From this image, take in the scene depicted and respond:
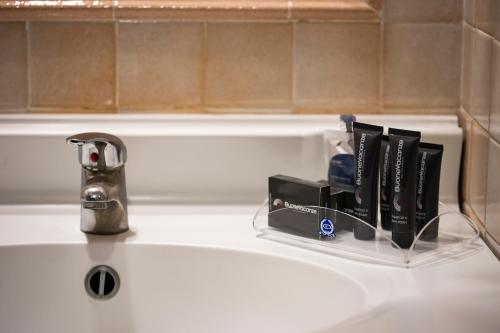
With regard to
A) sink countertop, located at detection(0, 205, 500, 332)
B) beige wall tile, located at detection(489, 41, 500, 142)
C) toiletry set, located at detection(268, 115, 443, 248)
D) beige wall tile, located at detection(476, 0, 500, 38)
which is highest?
beige wall tile, located at detection(476, 0, 500, 38)

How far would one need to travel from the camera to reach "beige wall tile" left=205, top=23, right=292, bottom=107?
1.19m

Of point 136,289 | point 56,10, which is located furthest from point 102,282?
point 56,10

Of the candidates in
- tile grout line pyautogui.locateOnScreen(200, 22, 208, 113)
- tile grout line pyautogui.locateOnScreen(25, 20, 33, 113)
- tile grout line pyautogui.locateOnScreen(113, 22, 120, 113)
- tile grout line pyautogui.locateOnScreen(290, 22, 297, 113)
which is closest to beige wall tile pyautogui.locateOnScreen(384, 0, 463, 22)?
tile grout line pyautogui.locateOnScreen(290, 22, 297, 113)

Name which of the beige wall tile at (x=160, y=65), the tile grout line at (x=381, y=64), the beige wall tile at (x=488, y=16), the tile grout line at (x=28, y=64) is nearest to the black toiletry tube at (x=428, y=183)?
the beige wall tile at (x=488, y=16)

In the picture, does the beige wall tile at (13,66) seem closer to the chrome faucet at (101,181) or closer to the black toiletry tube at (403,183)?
the chrome faucet at (101,181)

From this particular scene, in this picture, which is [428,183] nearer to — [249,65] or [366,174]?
[366,174]

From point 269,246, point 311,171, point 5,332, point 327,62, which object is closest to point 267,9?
point 327,62

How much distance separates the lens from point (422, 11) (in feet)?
3.88

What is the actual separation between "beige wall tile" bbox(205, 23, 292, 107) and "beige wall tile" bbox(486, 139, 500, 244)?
306 mm

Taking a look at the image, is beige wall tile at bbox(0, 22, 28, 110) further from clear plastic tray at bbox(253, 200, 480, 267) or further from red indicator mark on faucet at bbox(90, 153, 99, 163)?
clear plastic tray at bbox(253, 200, 480, 267)

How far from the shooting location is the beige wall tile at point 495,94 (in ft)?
3.13

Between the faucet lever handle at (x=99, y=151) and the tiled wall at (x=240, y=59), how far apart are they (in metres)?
0.20

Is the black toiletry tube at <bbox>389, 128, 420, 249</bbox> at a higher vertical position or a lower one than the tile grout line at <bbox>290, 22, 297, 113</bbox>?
lower

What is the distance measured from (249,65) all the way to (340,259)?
33 cm
